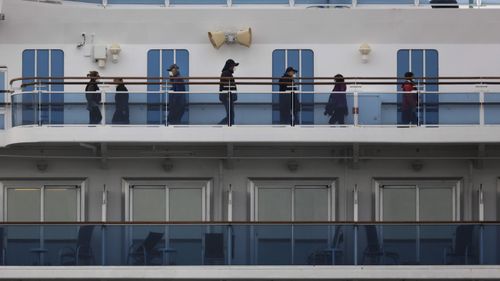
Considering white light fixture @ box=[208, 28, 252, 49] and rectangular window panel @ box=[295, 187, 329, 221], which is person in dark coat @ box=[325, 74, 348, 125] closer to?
rectangular window panel @ box=[295, 187, 329, 221]

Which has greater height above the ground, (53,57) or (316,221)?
(53,57)

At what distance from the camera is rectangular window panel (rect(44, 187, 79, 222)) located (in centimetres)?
3572

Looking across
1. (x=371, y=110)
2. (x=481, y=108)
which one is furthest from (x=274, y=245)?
(x=481, y=108)

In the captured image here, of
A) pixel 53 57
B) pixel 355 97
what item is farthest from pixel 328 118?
pixel 53 57

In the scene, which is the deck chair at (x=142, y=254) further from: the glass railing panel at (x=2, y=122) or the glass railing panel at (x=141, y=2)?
the glass railing panel at (x=141, y=2)

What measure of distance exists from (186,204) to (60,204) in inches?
93.3

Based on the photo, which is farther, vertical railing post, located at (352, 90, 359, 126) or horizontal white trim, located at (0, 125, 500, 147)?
vertical railing post, located at (352, 90, 359, 126)

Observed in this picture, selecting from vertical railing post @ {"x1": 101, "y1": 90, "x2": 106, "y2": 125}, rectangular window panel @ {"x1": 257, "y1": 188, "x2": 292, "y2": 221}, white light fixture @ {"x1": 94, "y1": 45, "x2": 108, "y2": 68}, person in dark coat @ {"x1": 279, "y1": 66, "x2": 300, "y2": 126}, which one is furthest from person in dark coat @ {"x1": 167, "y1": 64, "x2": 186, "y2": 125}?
rectangular window panel @ {"x1": 257, "y1": 188, "x2": 292, "y2": 221}

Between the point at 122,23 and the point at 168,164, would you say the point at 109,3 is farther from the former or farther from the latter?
the point at 168,164

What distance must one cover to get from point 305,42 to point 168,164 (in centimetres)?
353

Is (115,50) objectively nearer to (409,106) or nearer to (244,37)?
(244,37)

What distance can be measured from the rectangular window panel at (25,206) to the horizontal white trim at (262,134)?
183 cm

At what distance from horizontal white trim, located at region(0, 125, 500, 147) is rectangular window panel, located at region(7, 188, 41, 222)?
1.83 meters

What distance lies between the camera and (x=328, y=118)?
112 feet
